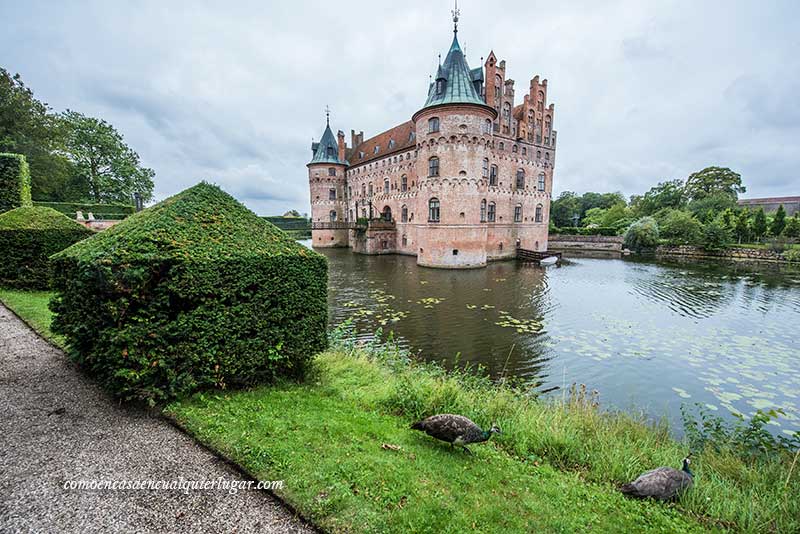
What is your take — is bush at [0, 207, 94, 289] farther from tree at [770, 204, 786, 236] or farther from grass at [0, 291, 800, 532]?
tree at [770, 204, 786, 236]

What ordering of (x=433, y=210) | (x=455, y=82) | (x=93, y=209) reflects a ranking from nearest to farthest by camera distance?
(x=455, y=82), (x=433, y=210), (x=93, y=209)

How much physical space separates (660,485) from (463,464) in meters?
1.91

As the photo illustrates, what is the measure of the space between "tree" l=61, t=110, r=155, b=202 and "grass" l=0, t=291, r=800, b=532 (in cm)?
4307

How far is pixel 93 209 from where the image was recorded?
2666cm

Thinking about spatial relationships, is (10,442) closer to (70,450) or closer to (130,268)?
(70,450)

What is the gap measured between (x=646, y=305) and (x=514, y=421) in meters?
12.9

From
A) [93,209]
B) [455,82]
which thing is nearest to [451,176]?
[455,82]

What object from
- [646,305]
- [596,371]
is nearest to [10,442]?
[596,371]

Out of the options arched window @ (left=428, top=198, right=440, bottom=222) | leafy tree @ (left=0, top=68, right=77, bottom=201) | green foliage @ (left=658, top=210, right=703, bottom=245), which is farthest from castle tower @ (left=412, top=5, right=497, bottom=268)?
leafy tree @ (left=0, top=68, right=77, bottom=201)

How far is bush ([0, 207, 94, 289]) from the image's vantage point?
9.94m

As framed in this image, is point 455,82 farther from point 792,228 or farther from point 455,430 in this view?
point 792,228

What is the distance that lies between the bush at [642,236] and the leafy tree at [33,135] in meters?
58.2

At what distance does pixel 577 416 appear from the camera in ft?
16.4

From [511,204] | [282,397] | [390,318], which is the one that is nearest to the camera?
[282,397]
